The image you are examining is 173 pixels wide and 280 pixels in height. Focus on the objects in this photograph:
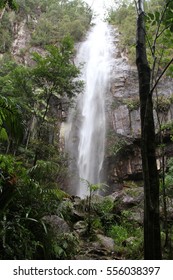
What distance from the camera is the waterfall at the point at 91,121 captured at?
13969 mm

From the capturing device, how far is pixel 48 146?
952cm

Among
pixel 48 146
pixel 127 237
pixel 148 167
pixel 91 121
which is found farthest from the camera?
pixel 91 121

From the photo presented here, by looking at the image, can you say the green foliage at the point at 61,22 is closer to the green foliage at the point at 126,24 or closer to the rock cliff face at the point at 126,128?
the green foliage at the point at 126,24

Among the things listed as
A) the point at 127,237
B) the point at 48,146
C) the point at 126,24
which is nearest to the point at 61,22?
the point at 126,24

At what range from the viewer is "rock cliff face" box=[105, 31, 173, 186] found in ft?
44.8

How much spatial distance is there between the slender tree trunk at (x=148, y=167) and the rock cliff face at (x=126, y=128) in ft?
31.3

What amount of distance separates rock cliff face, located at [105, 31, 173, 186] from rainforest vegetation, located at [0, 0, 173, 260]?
0.91 m

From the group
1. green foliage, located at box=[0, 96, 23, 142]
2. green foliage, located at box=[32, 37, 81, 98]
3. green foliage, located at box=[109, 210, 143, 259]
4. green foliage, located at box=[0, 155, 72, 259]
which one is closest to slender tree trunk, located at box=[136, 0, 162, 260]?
green foliage, located at box=[0, 155, 72, 259]

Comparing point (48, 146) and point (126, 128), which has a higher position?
point (126, 128)

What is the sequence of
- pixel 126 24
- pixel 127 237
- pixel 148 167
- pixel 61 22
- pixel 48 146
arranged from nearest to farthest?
1. pixel 148 167
2. pixel 127 237
3. pixel 48 146
4. pixel 126 24
5. pixel 61 22

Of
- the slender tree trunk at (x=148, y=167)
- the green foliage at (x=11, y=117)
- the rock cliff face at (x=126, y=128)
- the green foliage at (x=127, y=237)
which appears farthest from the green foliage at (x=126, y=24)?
the green foliage at (x=11, y=117)

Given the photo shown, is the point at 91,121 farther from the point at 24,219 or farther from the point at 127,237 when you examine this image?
the point at 24,219

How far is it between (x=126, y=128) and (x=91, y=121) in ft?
8.08

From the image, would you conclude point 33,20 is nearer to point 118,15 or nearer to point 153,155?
point 118,15
